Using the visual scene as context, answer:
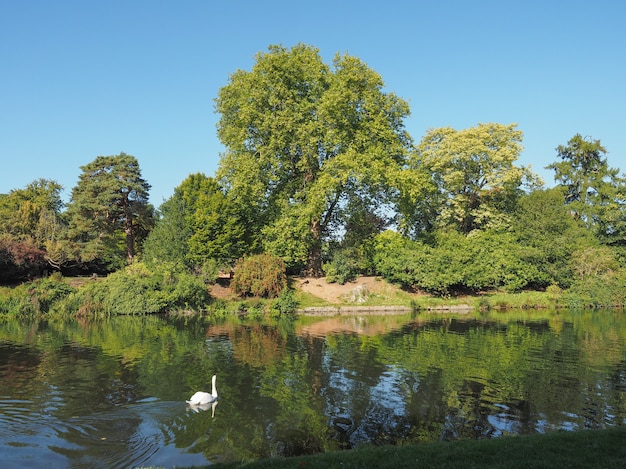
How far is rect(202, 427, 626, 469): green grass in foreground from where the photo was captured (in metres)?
7.46

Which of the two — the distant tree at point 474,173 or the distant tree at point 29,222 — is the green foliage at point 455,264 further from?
the distant tree at point 29,222

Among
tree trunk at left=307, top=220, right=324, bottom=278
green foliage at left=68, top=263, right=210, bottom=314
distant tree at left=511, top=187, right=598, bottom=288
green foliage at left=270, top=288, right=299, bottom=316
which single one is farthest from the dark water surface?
distant tree at left=511, top=187, right=598, bottom=288

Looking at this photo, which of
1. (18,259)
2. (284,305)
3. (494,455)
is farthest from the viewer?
(18,259)

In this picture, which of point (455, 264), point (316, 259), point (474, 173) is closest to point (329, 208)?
point (316, 259)

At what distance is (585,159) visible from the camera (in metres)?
59.2

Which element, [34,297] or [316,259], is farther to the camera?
[316,259]

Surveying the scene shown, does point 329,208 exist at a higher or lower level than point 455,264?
higher

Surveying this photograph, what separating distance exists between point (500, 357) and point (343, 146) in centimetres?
2485

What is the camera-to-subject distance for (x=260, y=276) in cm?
3788

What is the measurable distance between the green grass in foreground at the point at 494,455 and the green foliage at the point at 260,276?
95.9 feet

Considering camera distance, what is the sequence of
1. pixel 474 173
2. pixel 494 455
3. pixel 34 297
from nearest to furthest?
pixel 494 455 → pixel 34 297 → pixel 474 173

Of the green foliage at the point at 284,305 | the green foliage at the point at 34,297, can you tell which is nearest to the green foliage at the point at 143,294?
the green foliage at the point at 34,297

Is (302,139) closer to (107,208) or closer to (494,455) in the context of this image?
(107,208)

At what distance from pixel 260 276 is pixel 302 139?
11.9 m
